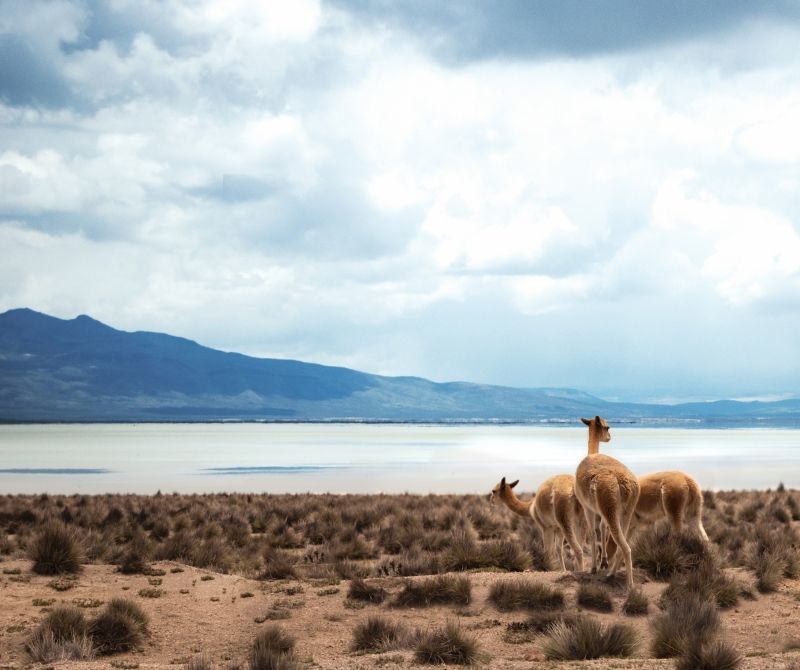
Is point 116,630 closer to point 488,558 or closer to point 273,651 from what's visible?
point 273,651

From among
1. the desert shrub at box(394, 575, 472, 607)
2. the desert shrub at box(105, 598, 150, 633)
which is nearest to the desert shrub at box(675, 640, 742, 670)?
the desert shrub at box(394, 575, 472, 607)

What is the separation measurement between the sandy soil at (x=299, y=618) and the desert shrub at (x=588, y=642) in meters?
0.22

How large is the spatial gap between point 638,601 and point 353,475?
3545 cm

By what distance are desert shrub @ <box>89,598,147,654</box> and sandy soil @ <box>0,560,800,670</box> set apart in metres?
0.16

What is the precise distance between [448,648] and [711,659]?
2860 mm

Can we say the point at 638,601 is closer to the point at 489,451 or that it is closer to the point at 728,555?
the point at 728,555

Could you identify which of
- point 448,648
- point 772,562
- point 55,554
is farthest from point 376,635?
point 55,554

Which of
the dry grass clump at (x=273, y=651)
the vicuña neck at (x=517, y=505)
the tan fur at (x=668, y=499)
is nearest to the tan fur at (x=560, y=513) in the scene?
the tan fur at (x=668, y=499)

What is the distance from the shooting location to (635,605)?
1359 centimetres

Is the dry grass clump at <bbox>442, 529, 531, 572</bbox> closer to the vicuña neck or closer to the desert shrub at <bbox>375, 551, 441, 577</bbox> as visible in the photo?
the desert shrub at <bbox>375, 551, 441, 577</bbox>

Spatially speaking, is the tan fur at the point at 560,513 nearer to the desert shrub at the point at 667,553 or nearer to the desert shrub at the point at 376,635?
the desert shrub at the point at 667,553

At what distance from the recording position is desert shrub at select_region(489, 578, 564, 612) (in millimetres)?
13828

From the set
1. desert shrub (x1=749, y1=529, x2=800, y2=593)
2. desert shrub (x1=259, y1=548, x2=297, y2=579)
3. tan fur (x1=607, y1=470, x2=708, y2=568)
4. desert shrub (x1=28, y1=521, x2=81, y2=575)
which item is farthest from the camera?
desert shrub (x1=28, y1=521, x2=81, y2=575)

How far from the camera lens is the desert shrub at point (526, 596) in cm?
1383
